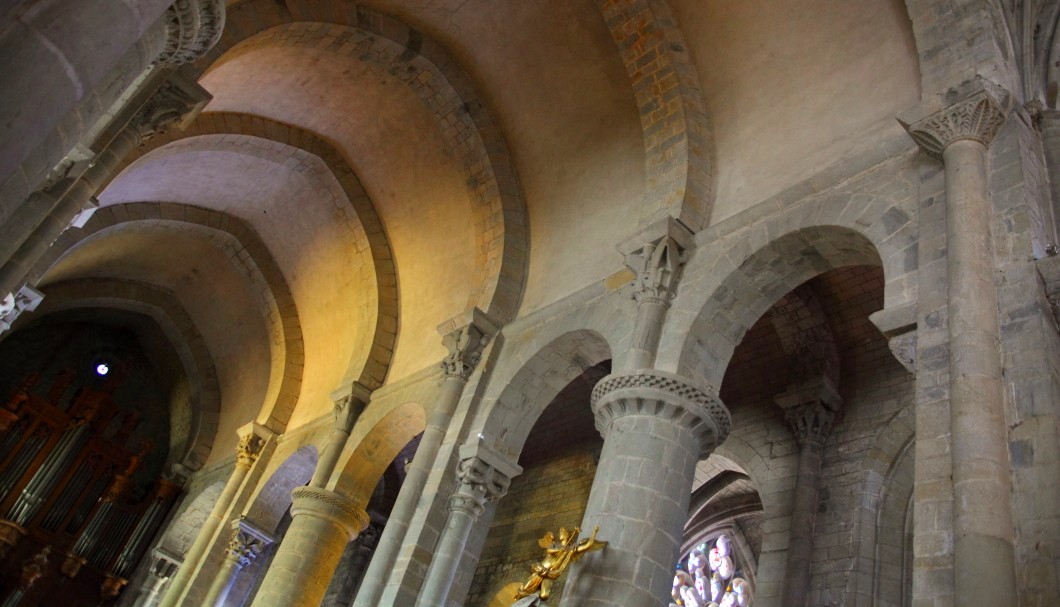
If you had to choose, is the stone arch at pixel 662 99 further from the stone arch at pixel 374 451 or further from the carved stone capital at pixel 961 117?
the stone arch at pixel 374 451

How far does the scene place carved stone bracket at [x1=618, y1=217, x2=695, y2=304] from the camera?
310 inches

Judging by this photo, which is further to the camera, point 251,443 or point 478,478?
point 251,443

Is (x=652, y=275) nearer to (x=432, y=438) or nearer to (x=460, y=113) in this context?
(x=432, y=438)

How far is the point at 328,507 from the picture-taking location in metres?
11.1

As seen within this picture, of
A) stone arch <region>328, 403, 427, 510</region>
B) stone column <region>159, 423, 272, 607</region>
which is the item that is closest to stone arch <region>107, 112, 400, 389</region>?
stone arch <region>328, 403, 427, 510</region>

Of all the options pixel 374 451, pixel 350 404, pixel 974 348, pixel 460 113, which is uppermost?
pixel 460 113

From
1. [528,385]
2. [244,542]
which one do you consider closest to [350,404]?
[244,542]

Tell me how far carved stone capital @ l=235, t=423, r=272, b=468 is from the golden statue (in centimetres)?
891

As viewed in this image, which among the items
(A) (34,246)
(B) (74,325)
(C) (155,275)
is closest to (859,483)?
(A) (34,246)

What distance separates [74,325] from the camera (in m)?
19.6

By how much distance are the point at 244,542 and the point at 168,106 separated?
792 cm

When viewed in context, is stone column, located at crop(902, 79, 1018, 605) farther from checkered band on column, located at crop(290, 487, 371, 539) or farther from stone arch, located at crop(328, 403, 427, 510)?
checkered band on column, located at crop(290, 487, 371, 539)

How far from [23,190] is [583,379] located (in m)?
10.9

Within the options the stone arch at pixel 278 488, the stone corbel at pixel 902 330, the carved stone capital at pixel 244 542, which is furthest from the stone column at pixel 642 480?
the carved stone capital at pixel 244 542
